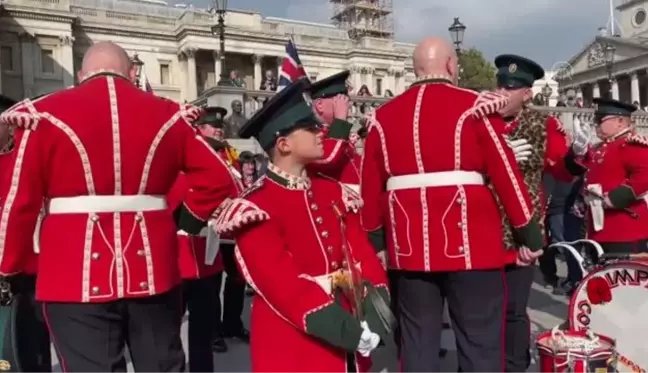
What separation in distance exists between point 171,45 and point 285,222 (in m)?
52.8

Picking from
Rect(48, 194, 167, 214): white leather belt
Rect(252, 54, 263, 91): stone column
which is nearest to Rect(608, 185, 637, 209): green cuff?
Rect(48, 194, 167, 214): white leather belt

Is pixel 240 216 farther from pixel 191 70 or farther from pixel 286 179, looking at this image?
pixel 191 70

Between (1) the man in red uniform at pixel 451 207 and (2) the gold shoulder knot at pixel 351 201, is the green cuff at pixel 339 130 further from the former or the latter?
(2) the gold shoulder knot at pixel 351 201

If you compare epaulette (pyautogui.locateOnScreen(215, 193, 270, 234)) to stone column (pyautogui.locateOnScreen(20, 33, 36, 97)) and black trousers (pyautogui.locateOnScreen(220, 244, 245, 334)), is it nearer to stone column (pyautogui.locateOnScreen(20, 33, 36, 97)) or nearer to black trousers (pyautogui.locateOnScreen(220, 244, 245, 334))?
black trousers (pyautogui.locateOnScreen(220, 244, 245, 334))

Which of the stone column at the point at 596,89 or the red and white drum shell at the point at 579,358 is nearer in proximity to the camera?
the red and white drum shell at the point at 579,358

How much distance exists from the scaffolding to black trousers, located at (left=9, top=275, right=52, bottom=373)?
5962cm

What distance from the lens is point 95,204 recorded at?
298 cm

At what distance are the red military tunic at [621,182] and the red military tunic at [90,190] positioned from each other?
11.1 ft

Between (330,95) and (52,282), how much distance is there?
2514 millimetres

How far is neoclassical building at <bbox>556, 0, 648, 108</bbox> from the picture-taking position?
58156 mm

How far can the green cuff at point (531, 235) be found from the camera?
3.59m

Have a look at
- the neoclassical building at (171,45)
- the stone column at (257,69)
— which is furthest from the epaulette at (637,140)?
the stone column at (257,69)

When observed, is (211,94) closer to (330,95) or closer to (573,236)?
(573,236)

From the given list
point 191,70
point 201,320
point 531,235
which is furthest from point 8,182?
point 191,70
